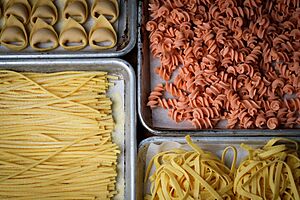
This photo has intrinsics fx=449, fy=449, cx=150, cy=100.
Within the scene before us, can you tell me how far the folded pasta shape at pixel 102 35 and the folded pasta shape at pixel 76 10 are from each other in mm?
74

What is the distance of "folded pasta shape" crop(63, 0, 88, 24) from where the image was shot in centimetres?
198

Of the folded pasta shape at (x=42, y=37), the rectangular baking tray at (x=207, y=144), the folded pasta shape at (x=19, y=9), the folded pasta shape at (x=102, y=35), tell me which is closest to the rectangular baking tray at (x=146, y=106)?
the rectangular baking tray at (x=207, y=144)

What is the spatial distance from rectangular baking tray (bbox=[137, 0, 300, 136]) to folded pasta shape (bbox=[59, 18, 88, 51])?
0.25 meters

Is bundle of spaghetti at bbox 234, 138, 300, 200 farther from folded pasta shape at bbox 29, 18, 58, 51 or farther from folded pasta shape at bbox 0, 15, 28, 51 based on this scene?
folded pasta shape at bbox 0, 15, 28, 51

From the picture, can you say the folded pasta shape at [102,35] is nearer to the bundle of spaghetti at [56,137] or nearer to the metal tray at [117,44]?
the metal tray at [117,44]

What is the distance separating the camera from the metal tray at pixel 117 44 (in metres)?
1.88

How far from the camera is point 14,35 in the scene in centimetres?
193

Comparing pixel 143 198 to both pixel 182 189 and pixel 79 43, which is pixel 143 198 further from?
pixel 79 43

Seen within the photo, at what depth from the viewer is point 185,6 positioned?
76.8 inches

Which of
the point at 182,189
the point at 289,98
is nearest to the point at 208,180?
the point at 182,189

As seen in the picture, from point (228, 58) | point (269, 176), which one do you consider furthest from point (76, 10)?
point (269, 176)

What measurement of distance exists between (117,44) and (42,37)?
32 cm

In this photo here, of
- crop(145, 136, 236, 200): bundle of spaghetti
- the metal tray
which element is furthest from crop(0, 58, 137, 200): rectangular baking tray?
crop(145, 136, 236, 200): bundle of spaghetti

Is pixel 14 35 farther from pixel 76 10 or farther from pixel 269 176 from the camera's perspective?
pixel 269 176
